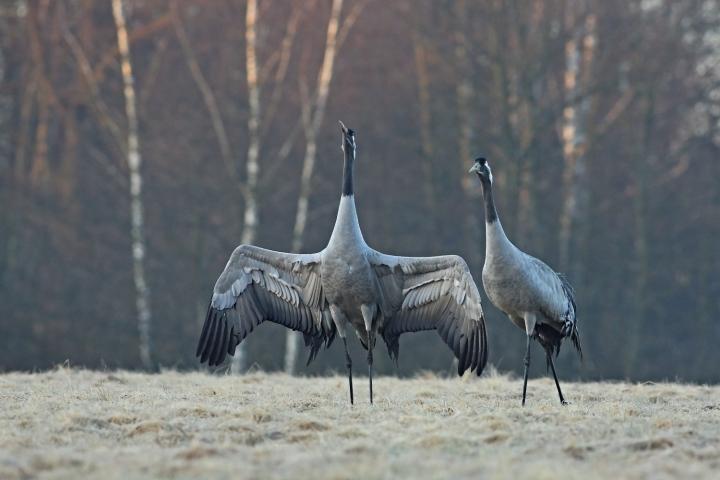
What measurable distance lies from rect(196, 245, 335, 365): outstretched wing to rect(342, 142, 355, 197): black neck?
2.26 ft

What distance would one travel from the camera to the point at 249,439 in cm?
713

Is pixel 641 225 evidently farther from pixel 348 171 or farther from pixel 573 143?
pixel 348 171

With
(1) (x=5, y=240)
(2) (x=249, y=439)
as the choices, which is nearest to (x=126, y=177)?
(1) (x=5, y=240)

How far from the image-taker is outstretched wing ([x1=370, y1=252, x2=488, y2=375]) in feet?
30.5

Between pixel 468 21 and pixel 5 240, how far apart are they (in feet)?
30.4

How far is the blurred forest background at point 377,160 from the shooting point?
69.7ft

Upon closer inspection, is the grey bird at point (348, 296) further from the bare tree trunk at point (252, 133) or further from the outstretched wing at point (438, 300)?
the bare tree trunk at point (252, 133)

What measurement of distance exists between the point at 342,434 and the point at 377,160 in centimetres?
1754

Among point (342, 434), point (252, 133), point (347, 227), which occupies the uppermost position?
point (252, 133)

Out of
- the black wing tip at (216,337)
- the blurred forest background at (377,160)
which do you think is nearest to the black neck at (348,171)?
the black wing tip at (216,337)

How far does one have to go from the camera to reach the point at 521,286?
8.98 metres

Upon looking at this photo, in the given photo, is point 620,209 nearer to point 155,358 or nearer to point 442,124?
point 442,124

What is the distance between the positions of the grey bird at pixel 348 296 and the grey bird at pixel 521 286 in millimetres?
218

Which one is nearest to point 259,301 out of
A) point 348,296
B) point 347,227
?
point 348,296
